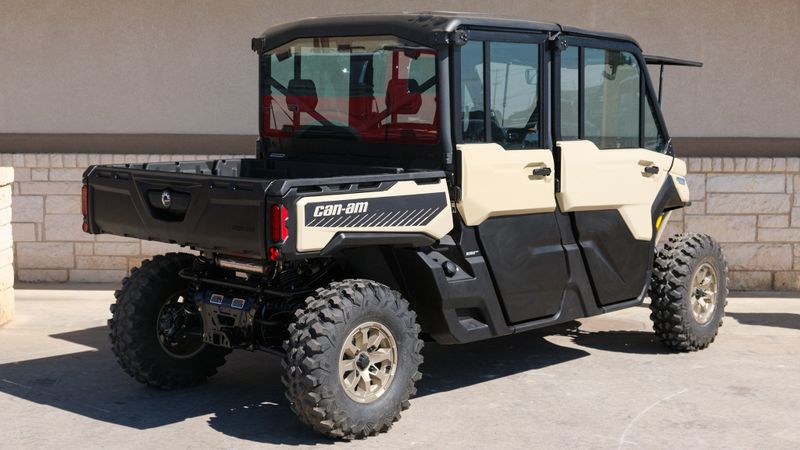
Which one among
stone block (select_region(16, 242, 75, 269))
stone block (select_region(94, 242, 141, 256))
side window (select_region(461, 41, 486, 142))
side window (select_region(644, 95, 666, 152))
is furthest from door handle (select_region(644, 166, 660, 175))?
stone block (select_region(16, 242, 75, 269))

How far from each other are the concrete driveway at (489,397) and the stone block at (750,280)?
5.72 ft

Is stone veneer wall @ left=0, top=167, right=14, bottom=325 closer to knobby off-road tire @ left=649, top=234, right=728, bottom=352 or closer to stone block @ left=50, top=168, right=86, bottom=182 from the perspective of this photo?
stone block @ left=50, top=168, right=86, bottom=182

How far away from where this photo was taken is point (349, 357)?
6.37m

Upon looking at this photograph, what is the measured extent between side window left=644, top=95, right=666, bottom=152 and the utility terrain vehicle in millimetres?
32

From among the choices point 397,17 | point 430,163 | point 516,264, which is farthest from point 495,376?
point 397,17

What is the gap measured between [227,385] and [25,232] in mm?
4422

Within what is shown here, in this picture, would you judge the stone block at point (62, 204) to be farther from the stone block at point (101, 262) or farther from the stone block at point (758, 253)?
the stone block at point (758, 253)

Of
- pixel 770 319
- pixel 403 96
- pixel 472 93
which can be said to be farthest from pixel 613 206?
pixel 770 319

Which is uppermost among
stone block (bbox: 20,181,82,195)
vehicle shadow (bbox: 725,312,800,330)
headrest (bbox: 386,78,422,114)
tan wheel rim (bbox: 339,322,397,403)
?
headrest (bbox: 386,78,422,114)

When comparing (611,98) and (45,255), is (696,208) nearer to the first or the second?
(611,98)

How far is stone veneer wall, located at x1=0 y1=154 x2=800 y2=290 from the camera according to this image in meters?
11.0

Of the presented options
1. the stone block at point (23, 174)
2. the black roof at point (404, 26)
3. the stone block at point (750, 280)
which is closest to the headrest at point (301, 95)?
the black roof at point (404, 26)

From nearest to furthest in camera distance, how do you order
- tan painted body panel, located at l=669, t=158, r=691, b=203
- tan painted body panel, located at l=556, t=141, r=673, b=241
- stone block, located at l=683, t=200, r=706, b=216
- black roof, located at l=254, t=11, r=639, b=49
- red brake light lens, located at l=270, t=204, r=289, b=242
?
red brake light lens, located at l=270, t=204, r=289, b=242
black roof, located at l=254, t=11, r=639, b=49
tan painted body panel, located at l=556, t=141, r=673, b=241
tan painted body panel, located at l=669, t=158, r=691, b=203
stone block, located at l=683, t=200, r=706, b=216

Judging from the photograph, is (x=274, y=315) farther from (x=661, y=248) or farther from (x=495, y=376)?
(x=661, y=248)
